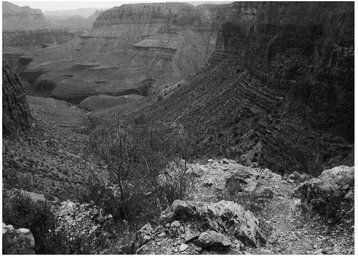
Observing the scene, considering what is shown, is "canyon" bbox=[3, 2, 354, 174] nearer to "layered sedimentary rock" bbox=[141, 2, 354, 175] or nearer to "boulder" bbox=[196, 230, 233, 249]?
"layered sedimentary rock" bbox=[141, 2, 354, 175]

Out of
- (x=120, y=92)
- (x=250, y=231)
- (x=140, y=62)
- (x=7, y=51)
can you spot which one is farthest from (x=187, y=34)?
(x=250, y=231)

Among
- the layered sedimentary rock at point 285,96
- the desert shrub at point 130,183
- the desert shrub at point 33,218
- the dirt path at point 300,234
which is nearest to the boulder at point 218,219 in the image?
the dirt path at point 300,234

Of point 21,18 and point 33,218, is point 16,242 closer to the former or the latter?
point 33,218

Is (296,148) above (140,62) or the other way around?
above

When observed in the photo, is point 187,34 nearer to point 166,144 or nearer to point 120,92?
point 120,92

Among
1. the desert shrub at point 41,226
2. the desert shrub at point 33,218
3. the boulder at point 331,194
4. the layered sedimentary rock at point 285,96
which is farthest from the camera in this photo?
the layered sedimentary rock at point 285,96

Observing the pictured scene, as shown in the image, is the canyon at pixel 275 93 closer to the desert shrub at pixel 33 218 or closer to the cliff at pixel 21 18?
the desert shrub at pixel 33 218
